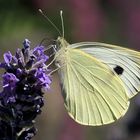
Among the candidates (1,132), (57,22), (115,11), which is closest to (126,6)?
(115,11)

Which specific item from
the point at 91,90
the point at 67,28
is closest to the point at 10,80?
the point at 91,90

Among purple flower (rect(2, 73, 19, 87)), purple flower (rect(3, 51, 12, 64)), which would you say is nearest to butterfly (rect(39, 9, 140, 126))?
purple flower (rect(3, 51, 12, 64))

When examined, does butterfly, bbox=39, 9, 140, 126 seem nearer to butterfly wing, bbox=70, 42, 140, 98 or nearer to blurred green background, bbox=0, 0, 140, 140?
butterfly wing, bbox=70, 42, 140, 98

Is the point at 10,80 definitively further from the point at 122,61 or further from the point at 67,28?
the point at 67,28

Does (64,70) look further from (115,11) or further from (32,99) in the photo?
(115,11)

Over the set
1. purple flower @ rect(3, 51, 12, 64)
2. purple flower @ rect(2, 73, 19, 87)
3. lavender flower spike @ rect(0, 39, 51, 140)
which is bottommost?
lavender flower spike @ rect(0, 39, 51, 140)

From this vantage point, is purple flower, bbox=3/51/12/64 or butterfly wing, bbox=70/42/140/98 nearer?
purple flower, bbox=3/51/12/64

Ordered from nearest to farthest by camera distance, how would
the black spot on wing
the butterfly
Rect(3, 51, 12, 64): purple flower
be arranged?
Rect(3, 51, 12, 64): purple flower
the butterfly
the black spot on wing

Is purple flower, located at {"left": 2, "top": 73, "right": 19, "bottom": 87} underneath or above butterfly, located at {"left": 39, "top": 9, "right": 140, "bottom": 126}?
above
